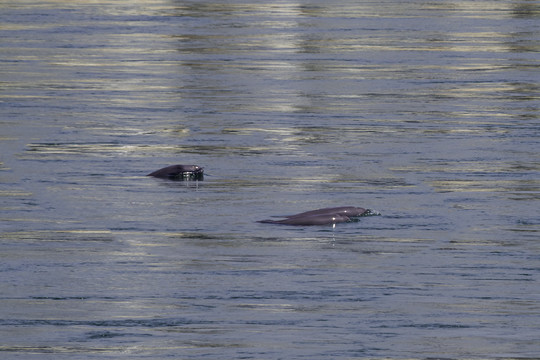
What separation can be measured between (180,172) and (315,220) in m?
2.92

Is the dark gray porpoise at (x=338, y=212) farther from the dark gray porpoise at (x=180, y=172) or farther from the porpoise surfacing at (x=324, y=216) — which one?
the dark gray porpoise at (x=180, y=172)

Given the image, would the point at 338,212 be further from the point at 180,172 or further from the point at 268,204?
the point at 180,172

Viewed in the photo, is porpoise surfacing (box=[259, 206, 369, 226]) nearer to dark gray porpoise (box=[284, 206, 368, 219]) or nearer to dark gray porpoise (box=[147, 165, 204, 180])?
dark gray porpoise (box=[284, 206, 368, 219])

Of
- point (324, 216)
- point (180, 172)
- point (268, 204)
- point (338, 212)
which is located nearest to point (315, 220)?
point (324, 216)

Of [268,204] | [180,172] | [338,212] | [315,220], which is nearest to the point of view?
[315,220]

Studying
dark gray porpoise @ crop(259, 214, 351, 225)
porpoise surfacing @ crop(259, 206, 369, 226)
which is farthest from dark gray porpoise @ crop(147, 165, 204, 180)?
dark gray porpoise @ crop(259, 214, 351, 225)

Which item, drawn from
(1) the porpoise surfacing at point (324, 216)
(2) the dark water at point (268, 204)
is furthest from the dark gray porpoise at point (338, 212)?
(2) the dark water at point (268, 204)

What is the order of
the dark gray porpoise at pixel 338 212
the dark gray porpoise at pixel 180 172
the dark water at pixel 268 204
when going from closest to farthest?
1. the dark water at pixel 268 204
2. the dark gray porpoise at pixel 338 212
3. the dark gray porpoise at pixel 180 172

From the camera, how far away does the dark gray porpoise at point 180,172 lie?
55.4ft

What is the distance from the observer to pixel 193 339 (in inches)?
406

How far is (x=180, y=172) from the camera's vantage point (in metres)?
16.9

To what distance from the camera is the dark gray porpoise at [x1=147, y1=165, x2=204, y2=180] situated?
1689 cm

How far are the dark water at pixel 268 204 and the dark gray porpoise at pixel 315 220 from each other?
15 cm

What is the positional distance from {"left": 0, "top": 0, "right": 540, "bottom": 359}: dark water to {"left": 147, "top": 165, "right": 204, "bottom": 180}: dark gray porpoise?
0.78ft
